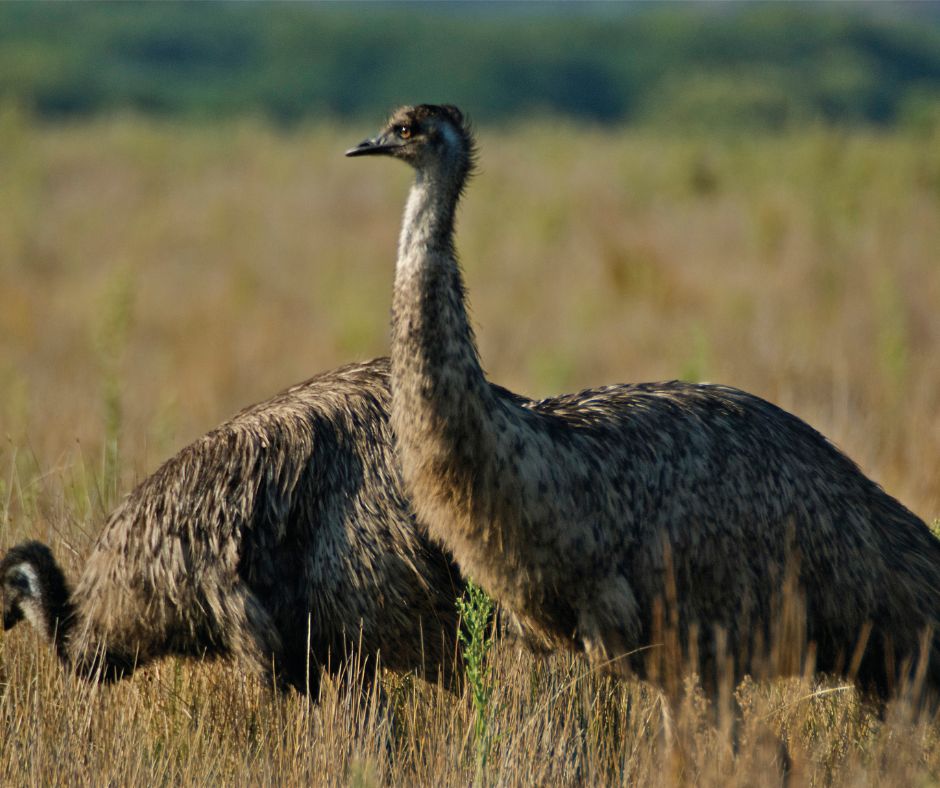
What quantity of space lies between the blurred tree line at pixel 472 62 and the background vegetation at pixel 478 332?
25.5m

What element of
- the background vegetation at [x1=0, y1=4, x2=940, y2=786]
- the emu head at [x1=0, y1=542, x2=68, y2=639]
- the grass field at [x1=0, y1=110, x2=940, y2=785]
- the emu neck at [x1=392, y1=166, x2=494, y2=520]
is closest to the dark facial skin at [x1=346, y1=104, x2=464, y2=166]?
the emu neck at [x1=392, y1=166, x2=494, y2=520]

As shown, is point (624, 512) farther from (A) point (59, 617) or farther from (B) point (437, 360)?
(A) point (59, 617)

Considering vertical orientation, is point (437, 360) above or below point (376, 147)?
below

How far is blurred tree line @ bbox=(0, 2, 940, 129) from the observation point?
204ft

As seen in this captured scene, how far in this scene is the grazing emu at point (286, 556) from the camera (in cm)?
441

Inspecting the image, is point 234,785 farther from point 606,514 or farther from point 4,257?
point 4,257

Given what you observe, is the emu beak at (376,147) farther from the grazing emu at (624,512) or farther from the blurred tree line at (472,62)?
the blurred tree line at (472,62)

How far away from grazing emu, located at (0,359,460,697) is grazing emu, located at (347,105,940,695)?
268mm

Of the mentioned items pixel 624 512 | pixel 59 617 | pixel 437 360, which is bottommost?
pixel 59 617

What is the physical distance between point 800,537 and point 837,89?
210ft

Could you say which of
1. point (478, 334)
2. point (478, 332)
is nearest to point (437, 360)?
point (478, 334)

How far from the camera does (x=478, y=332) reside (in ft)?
45.1

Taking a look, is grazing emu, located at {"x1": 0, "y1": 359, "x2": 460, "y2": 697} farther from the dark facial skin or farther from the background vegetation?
the dark facial skin

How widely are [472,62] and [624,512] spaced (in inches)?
3049
